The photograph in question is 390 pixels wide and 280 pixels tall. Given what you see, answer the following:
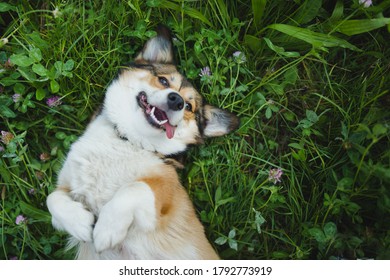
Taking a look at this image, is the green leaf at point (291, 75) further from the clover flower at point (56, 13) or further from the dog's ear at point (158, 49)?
the clover flower at point (56, 13)

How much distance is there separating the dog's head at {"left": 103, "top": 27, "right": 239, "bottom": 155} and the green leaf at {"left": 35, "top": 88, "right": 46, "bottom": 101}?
0.65 m

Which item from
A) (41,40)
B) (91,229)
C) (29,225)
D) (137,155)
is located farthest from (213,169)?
(41,40)

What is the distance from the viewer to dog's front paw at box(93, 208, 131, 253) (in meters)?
2.71

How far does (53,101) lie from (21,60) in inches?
16.4

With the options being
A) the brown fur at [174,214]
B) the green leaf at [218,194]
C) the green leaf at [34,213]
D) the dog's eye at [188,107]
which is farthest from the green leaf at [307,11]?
the green leaf at [34,213]

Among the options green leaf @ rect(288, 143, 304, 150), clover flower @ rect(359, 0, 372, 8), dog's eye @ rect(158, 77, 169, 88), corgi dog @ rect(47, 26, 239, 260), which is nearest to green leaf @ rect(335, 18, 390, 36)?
clover flower @ rect(359, 0, 372, 8)

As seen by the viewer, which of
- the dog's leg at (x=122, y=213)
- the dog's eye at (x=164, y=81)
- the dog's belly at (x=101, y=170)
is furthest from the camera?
the dog's eye at (x=164, y=81)

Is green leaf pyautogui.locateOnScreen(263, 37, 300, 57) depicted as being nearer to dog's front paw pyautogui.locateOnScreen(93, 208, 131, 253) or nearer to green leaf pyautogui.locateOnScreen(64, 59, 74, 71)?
green leaf pyautogui.locateOnScreen(64, 59, 74, 71)

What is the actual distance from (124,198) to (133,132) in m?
0.58

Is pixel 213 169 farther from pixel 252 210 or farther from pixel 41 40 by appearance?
pixel 41 40

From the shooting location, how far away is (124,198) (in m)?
2.69

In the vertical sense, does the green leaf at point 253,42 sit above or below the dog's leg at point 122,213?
above

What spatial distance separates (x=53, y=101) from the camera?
3418mm

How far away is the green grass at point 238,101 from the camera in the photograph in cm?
333
